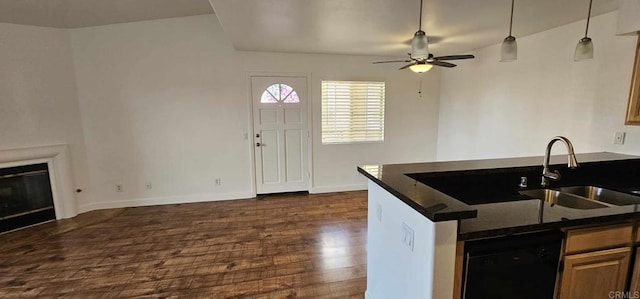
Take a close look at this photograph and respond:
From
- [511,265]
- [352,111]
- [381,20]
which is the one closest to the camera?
[511,265]

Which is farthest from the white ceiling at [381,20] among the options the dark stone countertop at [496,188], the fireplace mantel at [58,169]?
the fireplace mantel at [58,169]

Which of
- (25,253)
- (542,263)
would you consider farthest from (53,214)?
(542,263)

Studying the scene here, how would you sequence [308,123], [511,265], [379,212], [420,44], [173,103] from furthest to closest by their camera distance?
[308,123] < [173,103] < [420,44] < [379,212] < [511,265]

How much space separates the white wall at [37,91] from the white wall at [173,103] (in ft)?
0.48

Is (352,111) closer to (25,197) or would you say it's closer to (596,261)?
(596,261)

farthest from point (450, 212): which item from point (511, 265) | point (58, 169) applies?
point (58, 169)

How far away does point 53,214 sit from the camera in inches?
151

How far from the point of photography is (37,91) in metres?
3.60

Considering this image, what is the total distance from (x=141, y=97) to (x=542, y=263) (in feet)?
15.6

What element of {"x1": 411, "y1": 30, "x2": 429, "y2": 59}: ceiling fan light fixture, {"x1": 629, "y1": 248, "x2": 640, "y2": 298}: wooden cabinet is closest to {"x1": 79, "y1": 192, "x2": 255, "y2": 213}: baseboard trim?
{"x1": 411, "y1": 30, "x2": 429, "y2": 59}: ceiling fan light fixture

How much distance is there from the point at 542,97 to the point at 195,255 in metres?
4.22

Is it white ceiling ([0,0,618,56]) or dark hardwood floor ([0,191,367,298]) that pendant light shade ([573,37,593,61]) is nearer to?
white ceiling ([0,0,618,56])

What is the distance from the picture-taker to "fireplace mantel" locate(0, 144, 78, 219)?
11.7 feet

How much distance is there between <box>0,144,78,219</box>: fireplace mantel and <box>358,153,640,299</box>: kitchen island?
4.11 m
